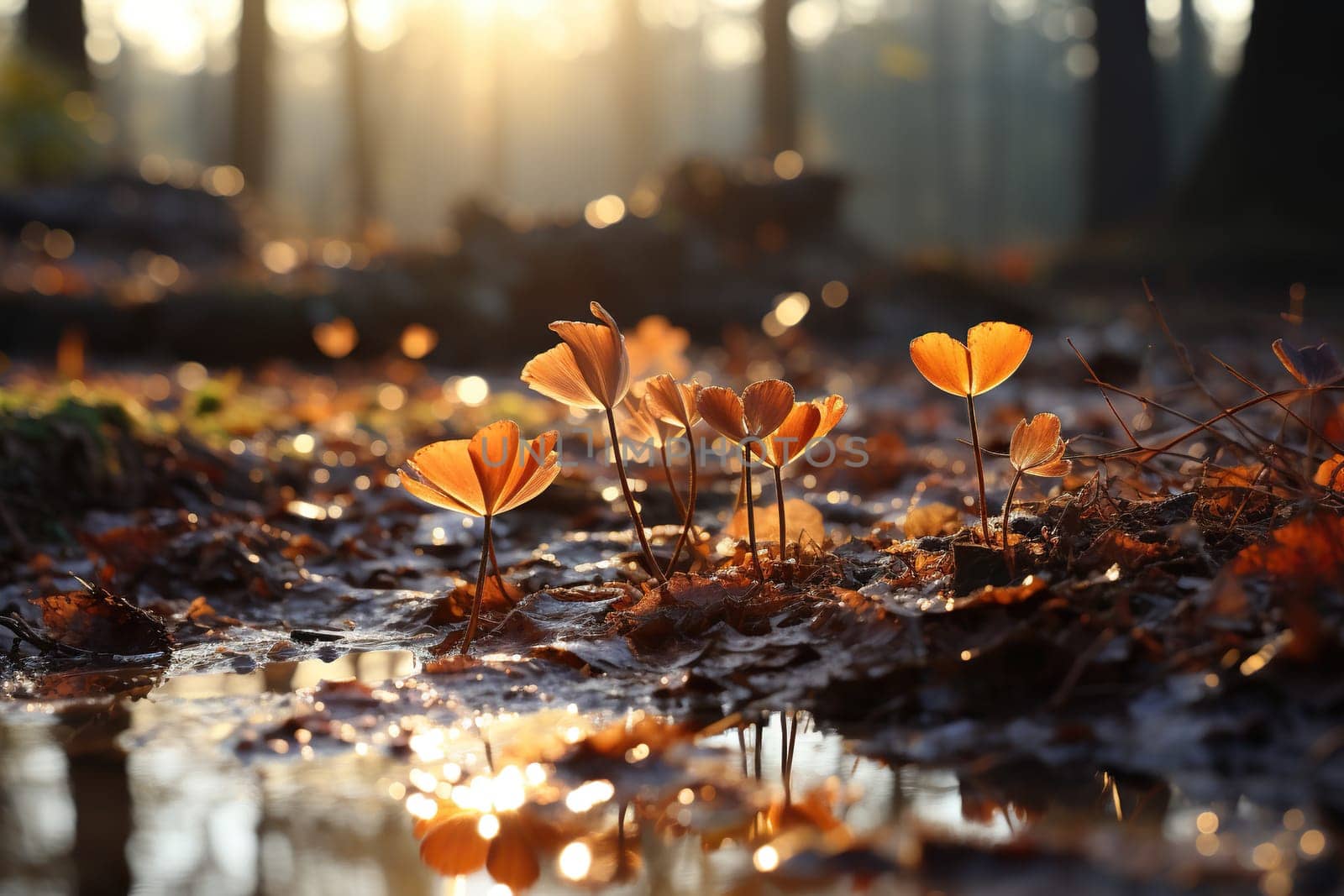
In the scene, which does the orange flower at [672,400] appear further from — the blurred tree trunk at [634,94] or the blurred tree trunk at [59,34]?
the blurred tree trunk at [634,94]

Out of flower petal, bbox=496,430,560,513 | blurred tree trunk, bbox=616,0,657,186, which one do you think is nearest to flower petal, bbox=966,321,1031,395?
flower petal, bbox=496,430,560,513

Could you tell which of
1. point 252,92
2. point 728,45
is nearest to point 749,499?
point 252,92

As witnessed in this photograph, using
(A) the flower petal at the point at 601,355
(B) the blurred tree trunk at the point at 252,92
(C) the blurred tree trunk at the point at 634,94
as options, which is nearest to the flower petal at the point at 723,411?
(A) the flower petal at the point at 601,355

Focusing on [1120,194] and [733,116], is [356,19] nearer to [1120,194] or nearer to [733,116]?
[1120,194]

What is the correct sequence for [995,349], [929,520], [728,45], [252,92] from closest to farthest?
[995,349] < [929,520] < [252,92] < [728,45]

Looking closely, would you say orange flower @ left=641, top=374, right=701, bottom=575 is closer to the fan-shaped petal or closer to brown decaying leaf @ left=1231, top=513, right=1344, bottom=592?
the fan-shaped petal

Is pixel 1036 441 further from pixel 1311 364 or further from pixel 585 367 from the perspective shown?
pixel 585 367
